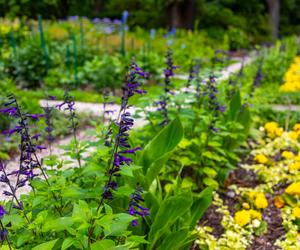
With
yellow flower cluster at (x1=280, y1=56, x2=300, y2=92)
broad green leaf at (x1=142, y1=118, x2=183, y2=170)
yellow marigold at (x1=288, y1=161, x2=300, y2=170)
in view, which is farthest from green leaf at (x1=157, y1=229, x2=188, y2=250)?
yellow flower cluster at (x1=280, y1=56, x2=300, y2=92)

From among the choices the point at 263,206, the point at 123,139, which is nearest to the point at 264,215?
the point at 263,206

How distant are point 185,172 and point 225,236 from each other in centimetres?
84

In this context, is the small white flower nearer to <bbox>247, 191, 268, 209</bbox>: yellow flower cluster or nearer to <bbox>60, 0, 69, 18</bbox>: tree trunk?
<bbox>247, 191, 268, 209</bbox>: yellow flower cluster

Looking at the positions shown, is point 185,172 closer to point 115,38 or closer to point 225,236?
point 225,236

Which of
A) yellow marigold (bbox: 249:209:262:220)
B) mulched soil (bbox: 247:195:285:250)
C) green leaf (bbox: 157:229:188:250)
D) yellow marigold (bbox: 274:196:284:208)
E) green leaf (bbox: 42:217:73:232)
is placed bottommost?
mulched soil (bbox: 247:195:285:250)

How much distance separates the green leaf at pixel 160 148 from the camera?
7.82 feet

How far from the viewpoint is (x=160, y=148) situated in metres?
2.48

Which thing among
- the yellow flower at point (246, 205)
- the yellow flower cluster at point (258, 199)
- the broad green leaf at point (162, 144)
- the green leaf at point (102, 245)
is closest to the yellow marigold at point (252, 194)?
Result: the yellow flower cluster at point (258, 199)

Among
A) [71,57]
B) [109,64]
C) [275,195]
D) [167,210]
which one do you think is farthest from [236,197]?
[71,57]

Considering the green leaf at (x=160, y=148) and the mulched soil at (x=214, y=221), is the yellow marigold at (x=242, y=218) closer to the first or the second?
the mulched soil at (x=214, y=221)

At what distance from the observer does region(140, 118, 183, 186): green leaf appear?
2383mm

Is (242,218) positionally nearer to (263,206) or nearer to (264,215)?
(263,206)

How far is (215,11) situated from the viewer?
18.8m

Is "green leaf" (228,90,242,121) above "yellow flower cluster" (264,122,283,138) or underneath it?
above
